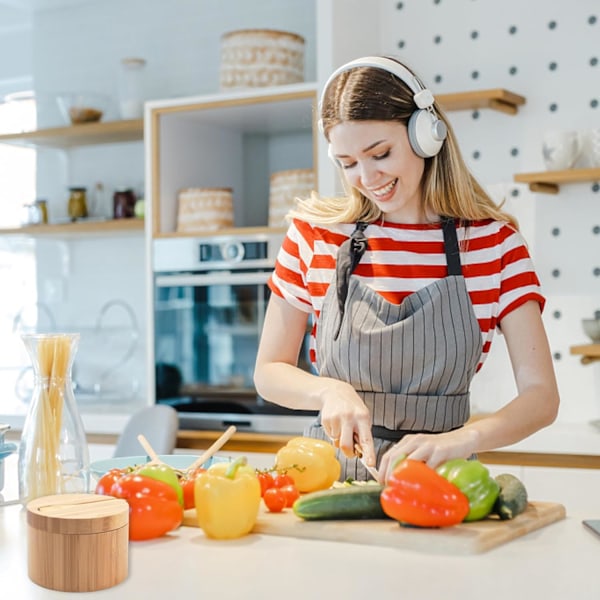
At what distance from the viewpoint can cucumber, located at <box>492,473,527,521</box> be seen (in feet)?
4.61

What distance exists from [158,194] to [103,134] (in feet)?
1.81

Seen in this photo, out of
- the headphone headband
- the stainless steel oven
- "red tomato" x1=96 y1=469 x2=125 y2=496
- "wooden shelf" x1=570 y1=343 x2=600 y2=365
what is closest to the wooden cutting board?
"red tomato" x1=96 y1=469 x2=125 y2=496

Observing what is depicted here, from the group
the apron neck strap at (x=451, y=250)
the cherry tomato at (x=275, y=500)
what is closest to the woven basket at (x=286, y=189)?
the apron neck strap at (x=451, y=250)

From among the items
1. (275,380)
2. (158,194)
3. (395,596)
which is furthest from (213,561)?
(158,194)

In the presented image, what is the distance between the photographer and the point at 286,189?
329 centimetres

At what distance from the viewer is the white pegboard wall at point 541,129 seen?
3.24 m

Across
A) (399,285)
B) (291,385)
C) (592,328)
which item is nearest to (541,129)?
(592,328)

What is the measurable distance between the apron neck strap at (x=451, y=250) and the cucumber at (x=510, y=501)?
48 cm

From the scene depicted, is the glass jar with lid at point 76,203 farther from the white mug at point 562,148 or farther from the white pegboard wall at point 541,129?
the white mug at point 562,148

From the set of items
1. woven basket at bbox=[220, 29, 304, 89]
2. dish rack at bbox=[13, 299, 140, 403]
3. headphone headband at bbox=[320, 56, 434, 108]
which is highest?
woven basket at bbox=[220, 29, 304, 89]

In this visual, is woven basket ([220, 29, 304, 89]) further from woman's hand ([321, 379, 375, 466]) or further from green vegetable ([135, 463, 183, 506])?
green vegetable ([135, 463, 183, 506])

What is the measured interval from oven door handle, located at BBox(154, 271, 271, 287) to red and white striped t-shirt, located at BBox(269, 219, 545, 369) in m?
1.39

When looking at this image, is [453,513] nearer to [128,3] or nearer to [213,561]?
[213,561]

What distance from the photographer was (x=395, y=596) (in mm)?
1113
